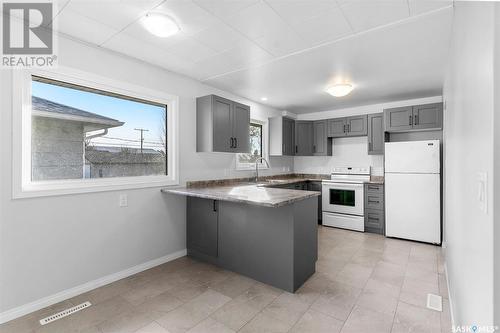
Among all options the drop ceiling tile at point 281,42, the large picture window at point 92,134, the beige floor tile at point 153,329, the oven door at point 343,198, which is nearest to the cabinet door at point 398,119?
the oven door at point 343,198

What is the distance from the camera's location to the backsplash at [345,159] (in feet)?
16.2

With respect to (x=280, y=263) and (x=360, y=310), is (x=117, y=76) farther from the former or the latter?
(x=360, y=310)

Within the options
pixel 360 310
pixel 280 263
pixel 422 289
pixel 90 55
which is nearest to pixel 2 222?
pixel 90 55

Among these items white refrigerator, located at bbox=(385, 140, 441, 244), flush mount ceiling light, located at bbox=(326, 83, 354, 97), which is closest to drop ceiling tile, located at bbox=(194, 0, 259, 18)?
flush mount ceiling light, located at bbox=(326, 83, 354, 97)

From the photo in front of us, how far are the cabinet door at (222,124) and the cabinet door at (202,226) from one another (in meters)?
0.81

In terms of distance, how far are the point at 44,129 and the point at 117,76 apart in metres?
0.91

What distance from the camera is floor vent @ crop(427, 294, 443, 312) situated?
212 centimetres

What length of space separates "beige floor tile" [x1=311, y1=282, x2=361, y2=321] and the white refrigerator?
7.14ft

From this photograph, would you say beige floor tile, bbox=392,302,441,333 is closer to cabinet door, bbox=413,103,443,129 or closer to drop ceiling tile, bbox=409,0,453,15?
drop ceiling tile, bbox=409,0,453,15

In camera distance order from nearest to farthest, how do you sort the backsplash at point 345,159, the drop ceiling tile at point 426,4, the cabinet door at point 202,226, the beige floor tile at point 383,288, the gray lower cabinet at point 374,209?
the drop ceiling tile at point 426,4, the beige floor tile at point 383,288, the cabinet door at point 202,226, the gray lower cabinet at point 374,209, the backsplash at point 345,159

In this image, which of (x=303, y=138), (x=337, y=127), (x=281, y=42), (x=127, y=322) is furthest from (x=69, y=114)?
(x=337, y=127)

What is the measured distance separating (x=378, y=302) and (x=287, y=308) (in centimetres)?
85

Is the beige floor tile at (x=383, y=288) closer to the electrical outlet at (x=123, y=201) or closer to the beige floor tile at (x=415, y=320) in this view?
the beige floor tile at (x=415, y=320)

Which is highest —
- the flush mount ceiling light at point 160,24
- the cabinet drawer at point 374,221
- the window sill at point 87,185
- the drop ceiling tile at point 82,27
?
the drop ceiling tile at point 82,27
